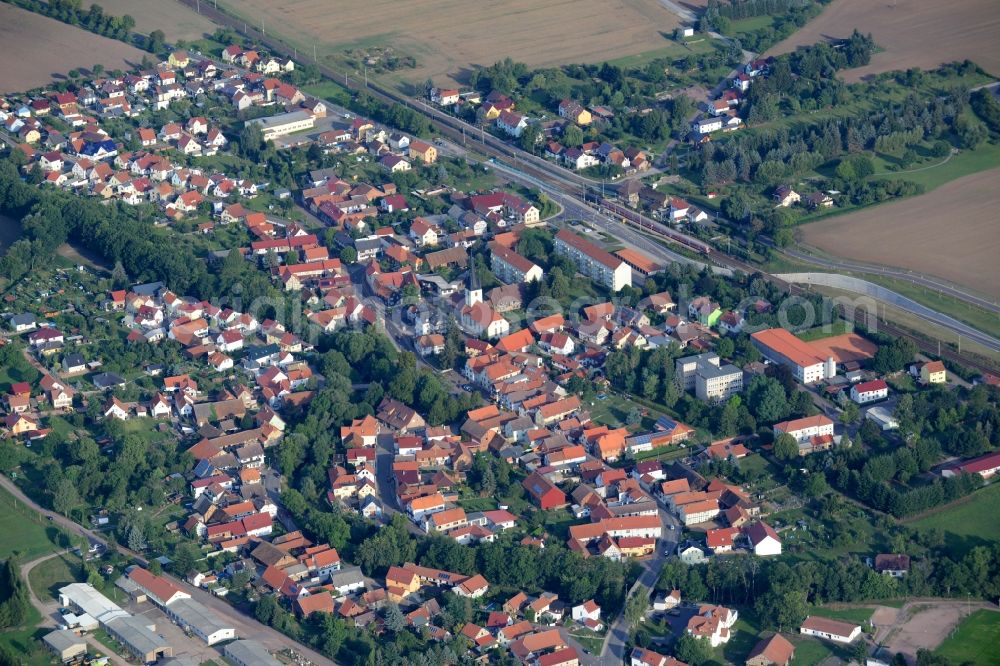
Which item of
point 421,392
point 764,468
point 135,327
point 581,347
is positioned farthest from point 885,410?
point 135,327

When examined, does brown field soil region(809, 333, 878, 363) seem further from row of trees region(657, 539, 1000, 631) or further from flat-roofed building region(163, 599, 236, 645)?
flat-roofed building region(163, 599, 236, 645)

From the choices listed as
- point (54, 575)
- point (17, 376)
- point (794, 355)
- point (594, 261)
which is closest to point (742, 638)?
point (794, 355)

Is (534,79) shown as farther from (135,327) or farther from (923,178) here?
(135,327)

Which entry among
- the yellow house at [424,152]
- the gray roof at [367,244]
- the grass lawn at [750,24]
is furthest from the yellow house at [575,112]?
the gray roof at [367,244]

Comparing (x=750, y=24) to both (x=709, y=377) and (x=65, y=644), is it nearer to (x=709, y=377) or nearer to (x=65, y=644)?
(x=709, y=377)

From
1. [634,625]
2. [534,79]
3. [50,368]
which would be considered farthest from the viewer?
[534,79]

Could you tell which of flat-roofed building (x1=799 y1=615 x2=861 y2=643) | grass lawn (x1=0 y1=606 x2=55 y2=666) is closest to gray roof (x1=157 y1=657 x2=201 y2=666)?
grass lawn (x1=0 y1=606 x2=55 y2=666)
